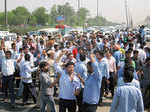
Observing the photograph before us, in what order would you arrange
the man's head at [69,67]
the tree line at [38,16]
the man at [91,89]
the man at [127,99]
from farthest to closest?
the tree line at [38,16] → the man's head at [69,67] → the man at [91,89] → the man at [127,99]

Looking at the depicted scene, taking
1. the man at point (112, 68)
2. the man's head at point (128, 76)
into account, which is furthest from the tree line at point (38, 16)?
the man's head at point (128, 76)

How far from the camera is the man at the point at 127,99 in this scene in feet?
13.5

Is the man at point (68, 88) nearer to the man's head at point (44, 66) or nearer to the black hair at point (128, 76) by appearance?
the man's head at point (44, 66)

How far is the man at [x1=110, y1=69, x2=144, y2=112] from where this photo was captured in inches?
163

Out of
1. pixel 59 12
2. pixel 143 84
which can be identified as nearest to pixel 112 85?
pixel 143 84

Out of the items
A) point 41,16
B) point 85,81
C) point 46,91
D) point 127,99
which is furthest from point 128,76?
point 41,16

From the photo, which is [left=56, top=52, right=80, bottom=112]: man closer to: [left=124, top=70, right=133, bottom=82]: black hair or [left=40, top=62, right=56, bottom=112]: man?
[left=40, top=62, right=56, bottom=112]: man

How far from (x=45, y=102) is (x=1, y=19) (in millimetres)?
115857

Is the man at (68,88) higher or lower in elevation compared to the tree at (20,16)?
lower

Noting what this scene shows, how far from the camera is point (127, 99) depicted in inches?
162

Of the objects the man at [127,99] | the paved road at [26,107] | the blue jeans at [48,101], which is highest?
the man at [127,99]

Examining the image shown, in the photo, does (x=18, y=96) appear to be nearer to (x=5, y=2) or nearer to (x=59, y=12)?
(x=5, y=2)

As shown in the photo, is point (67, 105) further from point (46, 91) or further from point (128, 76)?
point (128, 76)

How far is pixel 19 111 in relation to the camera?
7.97 m
